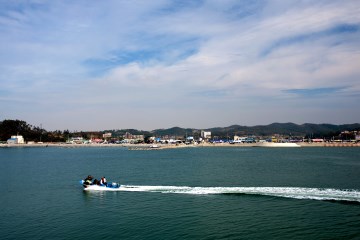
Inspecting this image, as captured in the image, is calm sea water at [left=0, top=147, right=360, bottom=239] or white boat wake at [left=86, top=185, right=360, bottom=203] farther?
white boat wake at [left=86, top=185, right=360, bottom=203]

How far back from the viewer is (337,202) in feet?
100

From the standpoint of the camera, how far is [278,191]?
35.5 meters

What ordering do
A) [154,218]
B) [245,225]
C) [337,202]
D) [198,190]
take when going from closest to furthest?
1. [245,225]
2. [154,218]
3. [337,202]
4. [198,190]

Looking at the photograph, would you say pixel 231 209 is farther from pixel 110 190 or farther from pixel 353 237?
pixel 110 190

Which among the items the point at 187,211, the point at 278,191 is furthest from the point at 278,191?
the point at 187,211

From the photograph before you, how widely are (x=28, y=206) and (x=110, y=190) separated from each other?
31.4 feet

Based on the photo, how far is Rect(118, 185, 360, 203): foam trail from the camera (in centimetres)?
3262

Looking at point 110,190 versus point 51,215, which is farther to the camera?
point 110,190

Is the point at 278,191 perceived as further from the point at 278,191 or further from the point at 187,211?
the point at 187,211

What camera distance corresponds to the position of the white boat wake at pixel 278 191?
32.6m

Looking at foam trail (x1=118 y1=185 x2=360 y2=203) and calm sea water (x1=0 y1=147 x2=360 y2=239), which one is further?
foam trail (x1=118 y1=185 x2=360 y2=203)

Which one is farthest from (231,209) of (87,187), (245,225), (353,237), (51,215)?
(87,187)

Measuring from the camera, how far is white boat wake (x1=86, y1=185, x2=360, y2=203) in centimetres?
Result: 3256

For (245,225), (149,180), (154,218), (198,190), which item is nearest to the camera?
(245,225)
